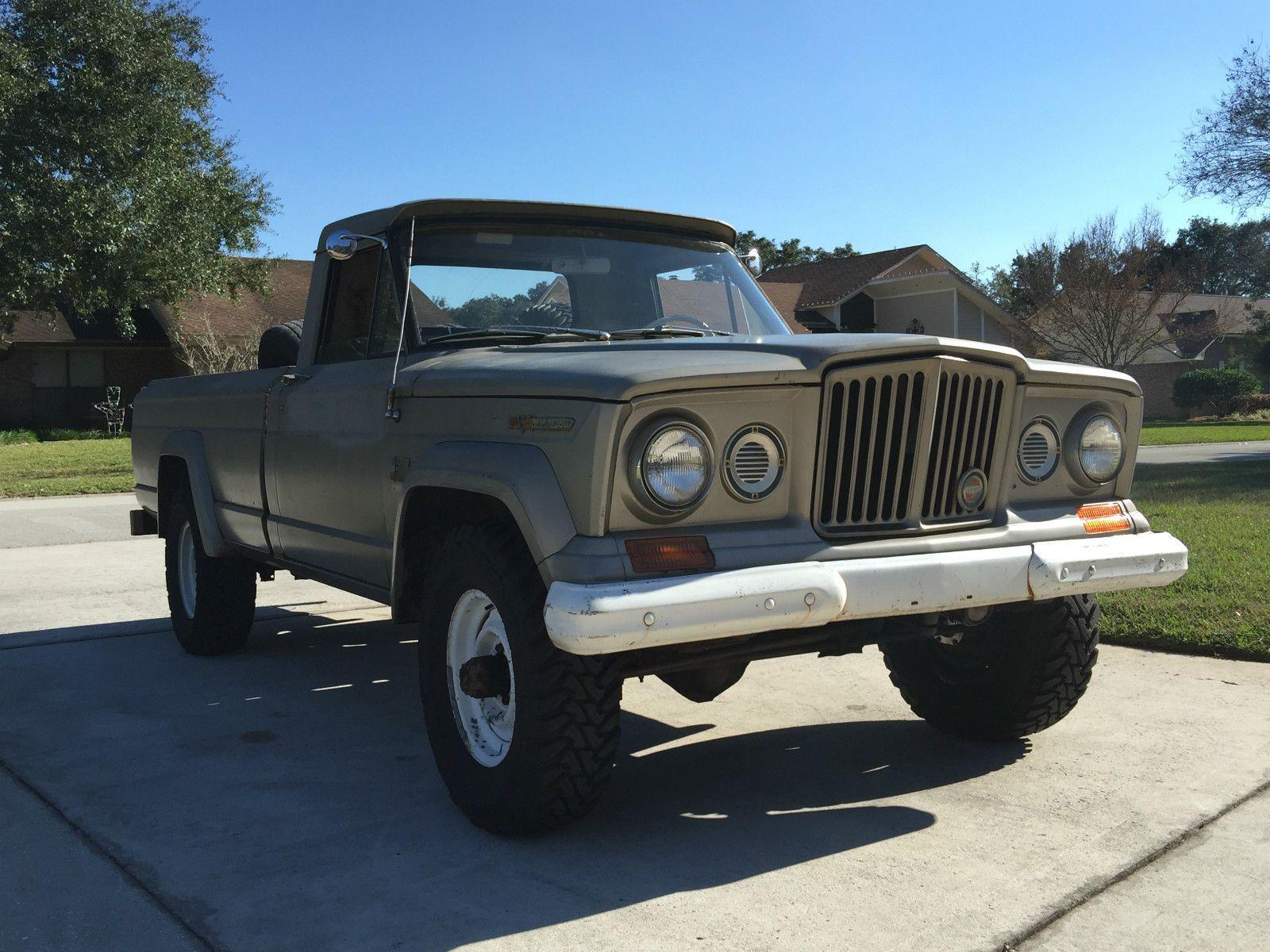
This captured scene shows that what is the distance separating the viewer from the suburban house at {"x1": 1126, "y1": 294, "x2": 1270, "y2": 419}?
47.2 m

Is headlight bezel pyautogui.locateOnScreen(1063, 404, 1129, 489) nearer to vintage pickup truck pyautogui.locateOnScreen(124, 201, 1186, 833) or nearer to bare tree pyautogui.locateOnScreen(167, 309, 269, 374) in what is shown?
vintage pickup truck pyautogui.locateOnScreen(124, 201, 1186, 833)

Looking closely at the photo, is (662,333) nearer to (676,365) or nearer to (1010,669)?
(676,365)

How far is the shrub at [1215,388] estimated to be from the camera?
4375 cm

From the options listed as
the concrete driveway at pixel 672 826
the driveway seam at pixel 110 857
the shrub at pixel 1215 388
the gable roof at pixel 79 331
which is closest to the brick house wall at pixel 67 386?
the gable roof at pixel 79 331

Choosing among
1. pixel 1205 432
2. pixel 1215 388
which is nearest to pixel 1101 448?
pixel 1205 432

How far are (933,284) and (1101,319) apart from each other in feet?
20.0

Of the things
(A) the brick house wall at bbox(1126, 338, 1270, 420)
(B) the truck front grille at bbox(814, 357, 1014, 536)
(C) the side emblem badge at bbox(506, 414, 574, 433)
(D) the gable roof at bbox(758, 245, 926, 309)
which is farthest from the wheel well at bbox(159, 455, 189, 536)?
(A) the brick house wall at bbox(1126, 338, 1270, 420)

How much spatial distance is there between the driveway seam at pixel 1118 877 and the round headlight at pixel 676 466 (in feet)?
4.54

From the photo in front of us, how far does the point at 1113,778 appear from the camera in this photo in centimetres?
421

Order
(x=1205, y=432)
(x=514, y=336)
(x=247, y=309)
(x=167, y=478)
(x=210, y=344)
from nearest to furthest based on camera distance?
(x=514, y=336)
(x=167, y=478)
(x=210, y=344)
(x=1205, y=432)
(x=247, y=309)

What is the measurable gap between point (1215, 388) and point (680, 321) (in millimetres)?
44575

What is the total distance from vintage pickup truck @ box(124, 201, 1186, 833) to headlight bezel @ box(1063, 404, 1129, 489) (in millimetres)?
11

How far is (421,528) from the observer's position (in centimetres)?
418

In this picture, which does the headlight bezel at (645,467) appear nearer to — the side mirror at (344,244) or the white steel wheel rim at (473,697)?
the white steel wheel rim at (473,697)
